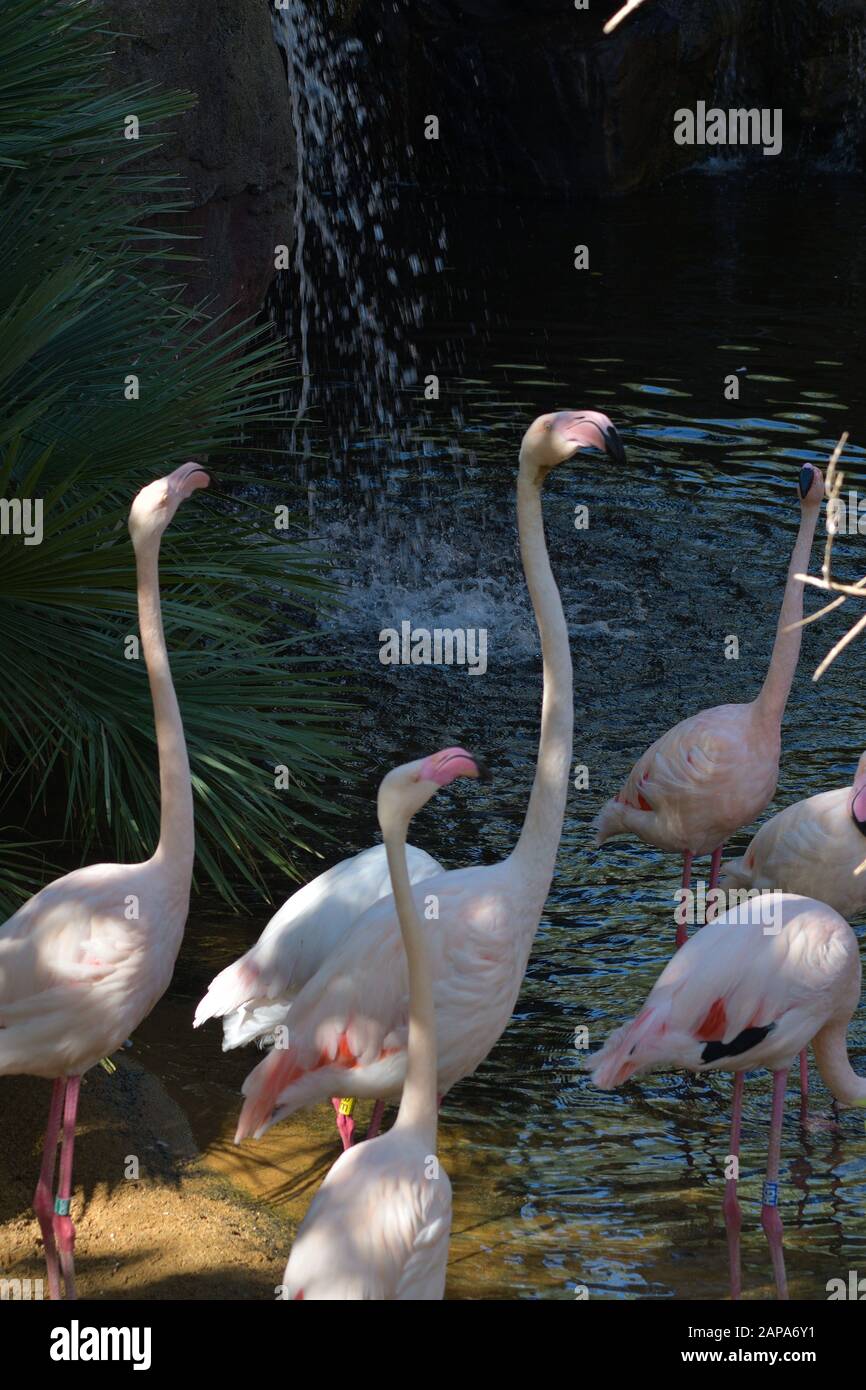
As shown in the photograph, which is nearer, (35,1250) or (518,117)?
(35,1250)

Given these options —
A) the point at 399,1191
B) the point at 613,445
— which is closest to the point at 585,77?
the point at 613,445

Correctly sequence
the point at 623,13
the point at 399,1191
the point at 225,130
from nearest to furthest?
1. the point at 623,13
2. the point at 399,1191
3. the point at 225,130

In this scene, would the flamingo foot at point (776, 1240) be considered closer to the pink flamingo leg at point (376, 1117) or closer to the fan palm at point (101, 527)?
the pink flamingo leg at point (376, 1117)

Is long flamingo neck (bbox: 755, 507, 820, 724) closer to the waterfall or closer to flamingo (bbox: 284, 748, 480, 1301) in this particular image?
flamingo (bbox: 284, 748, 480, 1301)

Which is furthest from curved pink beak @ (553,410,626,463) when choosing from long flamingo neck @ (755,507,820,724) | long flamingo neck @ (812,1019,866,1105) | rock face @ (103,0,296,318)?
rock face @ (103,0,296,318)

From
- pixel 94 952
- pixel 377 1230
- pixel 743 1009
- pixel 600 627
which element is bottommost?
pixel 377 1230

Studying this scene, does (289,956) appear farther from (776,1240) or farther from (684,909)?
(684,909)

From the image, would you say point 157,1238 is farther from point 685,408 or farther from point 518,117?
point 518,117

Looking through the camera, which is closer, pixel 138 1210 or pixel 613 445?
pixel 613 445

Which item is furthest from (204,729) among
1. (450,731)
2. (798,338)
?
(798,338)

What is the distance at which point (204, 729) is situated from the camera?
13.9 ft

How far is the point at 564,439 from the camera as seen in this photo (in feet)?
11.0

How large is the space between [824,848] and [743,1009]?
3.15 ft
